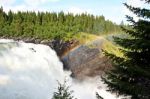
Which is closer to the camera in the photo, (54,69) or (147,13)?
(147,13)

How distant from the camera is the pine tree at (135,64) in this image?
35.7 feet

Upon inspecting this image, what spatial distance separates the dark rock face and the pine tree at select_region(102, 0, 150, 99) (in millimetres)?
60388

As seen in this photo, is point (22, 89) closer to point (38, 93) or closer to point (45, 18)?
point (38, 93)

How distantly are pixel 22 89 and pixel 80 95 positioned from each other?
1021 centimetres

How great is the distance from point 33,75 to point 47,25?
30.5m

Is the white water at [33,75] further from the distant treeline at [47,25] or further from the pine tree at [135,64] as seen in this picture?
the pine tree at [135,64]

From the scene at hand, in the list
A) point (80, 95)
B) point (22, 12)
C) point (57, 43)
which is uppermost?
point (22, 12)

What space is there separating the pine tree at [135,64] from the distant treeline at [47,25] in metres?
74.4

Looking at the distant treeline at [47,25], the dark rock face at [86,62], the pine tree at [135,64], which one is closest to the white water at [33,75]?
the dark rock face at [86,62]

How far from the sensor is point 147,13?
35.5 ft

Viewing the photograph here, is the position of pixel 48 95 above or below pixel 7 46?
below

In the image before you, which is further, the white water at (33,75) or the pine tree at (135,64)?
the white water at (33,75)

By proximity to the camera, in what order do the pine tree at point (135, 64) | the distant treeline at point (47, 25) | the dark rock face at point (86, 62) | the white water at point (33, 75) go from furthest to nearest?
the distant treeline at point (47, 25) → the dark rock face at point (86, 62) → the white water at point (33, 75) → the pine tree at point (135, 64)

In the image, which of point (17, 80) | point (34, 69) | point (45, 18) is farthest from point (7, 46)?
point (45, 18)
